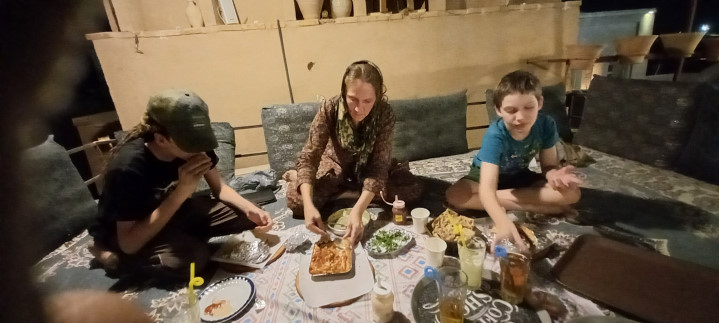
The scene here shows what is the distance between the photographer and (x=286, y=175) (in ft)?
7.96

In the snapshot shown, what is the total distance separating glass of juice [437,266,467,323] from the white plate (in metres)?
0.77

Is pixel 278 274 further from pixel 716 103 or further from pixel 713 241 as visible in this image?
pixel 716 103

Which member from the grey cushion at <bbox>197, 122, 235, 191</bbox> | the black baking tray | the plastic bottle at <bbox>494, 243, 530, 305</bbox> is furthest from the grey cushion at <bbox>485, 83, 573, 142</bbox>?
the grey cushion at <bbox>197, 122, 235, 191</bbox>

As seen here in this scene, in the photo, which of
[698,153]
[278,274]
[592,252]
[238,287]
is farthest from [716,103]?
[238,287]

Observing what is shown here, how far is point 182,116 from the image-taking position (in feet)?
4.26

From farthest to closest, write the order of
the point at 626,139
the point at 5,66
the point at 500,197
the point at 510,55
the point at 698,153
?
the point at 510,55 < the point at 626,139 < the point at 698,153 < the point at 500,197 < the point at 5,66

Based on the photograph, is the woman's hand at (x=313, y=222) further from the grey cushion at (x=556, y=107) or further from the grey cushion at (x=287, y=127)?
the grey cushion at (x=556, y=107)

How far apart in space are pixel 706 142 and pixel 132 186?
3069 mm

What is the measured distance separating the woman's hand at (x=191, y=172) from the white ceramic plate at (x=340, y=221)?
685 mm

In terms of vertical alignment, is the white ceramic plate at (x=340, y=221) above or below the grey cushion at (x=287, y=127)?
below

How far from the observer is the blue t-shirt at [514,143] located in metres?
1.66

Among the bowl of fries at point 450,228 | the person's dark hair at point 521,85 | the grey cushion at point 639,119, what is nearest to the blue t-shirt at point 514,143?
the person's dark hair at point 521,85

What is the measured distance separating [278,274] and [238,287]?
182 mm

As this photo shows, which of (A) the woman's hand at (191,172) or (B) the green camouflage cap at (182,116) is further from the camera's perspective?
(A) the woman's hand at (191,172)
